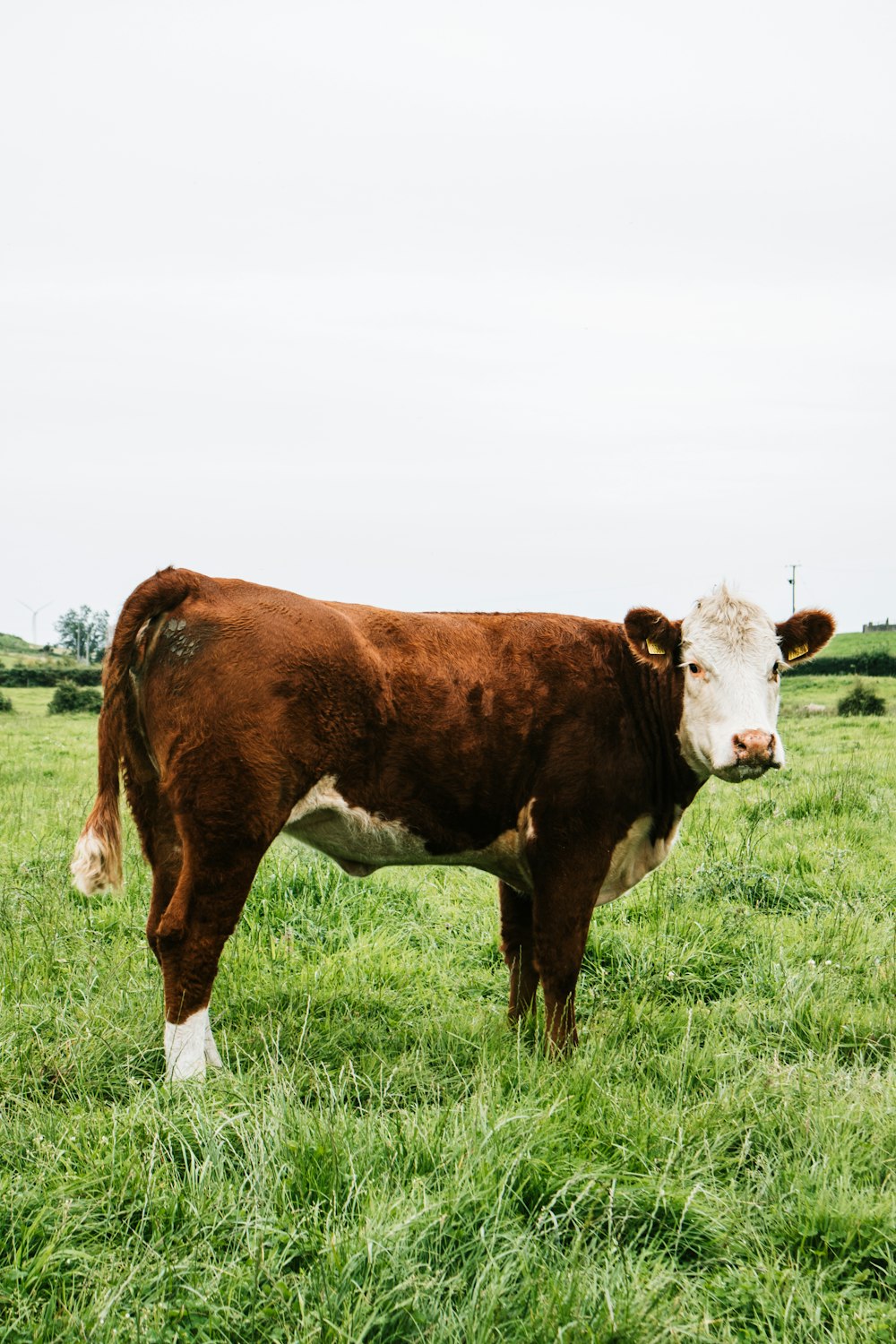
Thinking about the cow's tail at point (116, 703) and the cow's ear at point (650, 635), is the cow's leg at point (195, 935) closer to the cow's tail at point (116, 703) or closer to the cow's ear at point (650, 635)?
the cow's tail at point (116, 703)

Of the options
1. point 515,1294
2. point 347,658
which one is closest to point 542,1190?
point 515,1294

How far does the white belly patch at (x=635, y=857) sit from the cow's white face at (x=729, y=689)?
373 mm

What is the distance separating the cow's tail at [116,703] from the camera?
4578mm

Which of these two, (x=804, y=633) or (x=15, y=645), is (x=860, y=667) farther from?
(x=15, y=645)

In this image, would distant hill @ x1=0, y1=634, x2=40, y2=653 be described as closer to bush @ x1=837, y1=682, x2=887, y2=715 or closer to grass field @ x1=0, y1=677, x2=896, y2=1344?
bush @ x1=837, y1=682, x2=887, y2=715

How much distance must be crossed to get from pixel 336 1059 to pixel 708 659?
2.46m

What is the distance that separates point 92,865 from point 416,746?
1.48 meters

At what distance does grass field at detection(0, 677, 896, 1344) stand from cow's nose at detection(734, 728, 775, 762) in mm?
1205

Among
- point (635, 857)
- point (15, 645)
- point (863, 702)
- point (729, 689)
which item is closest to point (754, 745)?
point (729, 689)

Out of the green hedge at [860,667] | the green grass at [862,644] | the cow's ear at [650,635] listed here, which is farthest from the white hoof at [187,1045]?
the green grass at [862,644]

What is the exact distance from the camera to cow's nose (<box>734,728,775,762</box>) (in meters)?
4.52

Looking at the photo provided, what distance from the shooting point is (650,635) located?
518cm

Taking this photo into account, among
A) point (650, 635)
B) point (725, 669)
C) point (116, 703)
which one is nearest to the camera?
point (116, 703)

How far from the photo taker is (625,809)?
510 centimetres
